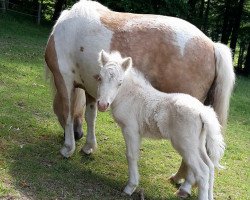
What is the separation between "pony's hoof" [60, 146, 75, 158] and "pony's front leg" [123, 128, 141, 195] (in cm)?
121

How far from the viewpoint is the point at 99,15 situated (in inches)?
211

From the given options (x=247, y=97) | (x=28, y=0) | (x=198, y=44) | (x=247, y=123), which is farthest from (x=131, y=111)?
(x=28, y=0)

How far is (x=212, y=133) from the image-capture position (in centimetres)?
434

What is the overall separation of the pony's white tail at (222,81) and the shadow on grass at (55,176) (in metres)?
1.38

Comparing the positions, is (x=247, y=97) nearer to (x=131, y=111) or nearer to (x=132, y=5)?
(x=132, y=5)

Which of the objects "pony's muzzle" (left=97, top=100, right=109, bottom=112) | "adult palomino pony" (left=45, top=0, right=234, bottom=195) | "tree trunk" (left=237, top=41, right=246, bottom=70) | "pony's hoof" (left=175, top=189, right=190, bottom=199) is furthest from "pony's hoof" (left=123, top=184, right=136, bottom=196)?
"tree trunk" (left=237, top=41, right=246, bottom=70)

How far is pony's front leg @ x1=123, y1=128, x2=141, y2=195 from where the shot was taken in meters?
4.65

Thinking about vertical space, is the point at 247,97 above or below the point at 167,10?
below

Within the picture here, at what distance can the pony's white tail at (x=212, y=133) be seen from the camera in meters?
4.30

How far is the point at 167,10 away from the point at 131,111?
1690 centimetres

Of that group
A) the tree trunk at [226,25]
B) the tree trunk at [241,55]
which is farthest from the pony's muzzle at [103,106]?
the tree trunk at [241,55]

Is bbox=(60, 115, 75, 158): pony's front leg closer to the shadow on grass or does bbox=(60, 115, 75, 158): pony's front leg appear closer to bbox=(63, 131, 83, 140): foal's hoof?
the shadow on grass

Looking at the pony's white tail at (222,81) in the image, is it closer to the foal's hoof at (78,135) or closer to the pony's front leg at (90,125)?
the pony's front leg at (90,125)

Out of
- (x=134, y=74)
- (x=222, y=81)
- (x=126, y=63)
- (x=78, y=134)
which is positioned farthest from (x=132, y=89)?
(x=78, y=134)
